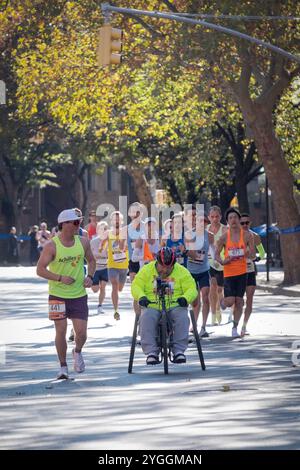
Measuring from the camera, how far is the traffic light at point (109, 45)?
29.9m

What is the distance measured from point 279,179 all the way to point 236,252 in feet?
60.9

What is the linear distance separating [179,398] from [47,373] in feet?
10.1

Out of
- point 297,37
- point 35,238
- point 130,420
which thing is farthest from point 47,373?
point 35,238

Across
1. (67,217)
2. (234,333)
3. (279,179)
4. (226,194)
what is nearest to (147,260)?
(234,333)

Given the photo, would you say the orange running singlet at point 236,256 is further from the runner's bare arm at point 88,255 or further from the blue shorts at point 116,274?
the runner's bare arm at point 88,255

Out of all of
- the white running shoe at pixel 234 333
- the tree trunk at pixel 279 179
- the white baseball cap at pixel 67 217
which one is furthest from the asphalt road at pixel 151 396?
the tree trunk at pixel 279 179

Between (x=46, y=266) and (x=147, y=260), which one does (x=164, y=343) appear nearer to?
(x=46, y=266)

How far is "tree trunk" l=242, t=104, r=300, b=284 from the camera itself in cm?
3897

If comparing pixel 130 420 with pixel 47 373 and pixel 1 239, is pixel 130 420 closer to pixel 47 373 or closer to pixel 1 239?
pixel 47 373

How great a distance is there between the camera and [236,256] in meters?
21.1

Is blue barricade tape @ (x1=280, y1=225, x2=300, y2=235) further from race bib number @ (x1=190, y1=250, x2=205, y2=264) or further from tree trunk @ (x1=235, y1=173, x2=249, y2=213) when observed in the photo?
race bib number @ (x1=190, y1=250, x2=205, y2=264)

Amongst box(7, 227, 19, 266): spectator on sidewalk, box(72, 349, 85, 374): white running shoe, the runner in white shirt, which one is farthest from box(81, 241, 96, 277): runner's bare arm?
box(7, 227, 19, 266): spectator on sidewalk

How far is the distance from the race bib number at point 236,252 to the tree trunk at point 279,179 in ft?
59.4

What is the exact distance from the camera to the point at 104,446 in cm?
1004
